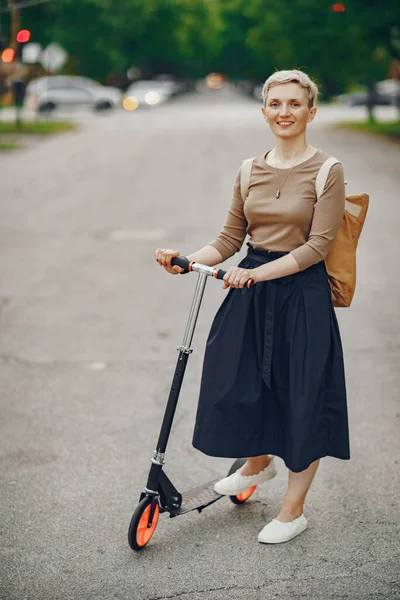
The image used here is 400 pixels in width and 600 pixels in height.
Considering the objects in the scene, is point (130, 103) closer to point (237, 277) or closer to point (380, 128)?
point (380, 128)

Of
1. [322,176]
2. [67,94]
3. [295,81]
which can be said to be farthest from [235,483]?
[67,94]

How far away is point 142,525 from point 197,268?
1.11 m

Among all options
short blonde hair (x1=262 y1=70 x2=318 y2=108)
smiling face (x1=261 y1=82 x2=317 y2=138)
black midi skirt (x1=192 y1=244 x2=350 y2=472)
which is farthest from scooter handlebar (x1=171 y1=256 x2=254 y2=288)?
short blonde hair (x1=262 y1=70 x2=318 y2=108)

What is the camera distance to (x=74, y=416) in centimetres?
562

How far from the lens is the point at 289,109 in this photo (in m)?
3.70

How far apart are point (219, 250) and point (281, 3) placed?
33.2 meters

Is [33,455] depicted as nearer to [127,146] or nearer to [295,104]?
[295,104]

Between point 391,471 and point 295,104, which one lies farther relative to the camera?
point 391,471

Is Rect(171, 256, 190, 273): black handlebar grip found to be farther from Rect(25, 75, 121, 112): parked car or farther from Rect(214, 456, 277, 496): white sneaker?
Rect(25, 75, 121, 112): parked car

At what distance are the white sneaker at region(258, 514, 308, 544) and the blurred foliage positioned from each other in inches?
80.8

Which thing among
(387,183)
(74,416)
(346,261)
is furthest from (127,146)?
(346,261)

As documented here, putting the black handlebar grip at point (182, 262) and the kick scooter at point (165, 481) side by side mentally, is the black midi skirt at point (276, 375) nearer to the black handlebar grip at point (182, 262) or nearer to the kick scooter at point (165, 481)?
the kick scooter at point (165, 481)

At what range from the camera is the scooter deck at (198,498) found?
404cm

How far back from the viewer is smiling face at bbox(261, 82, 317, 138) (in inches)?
145
